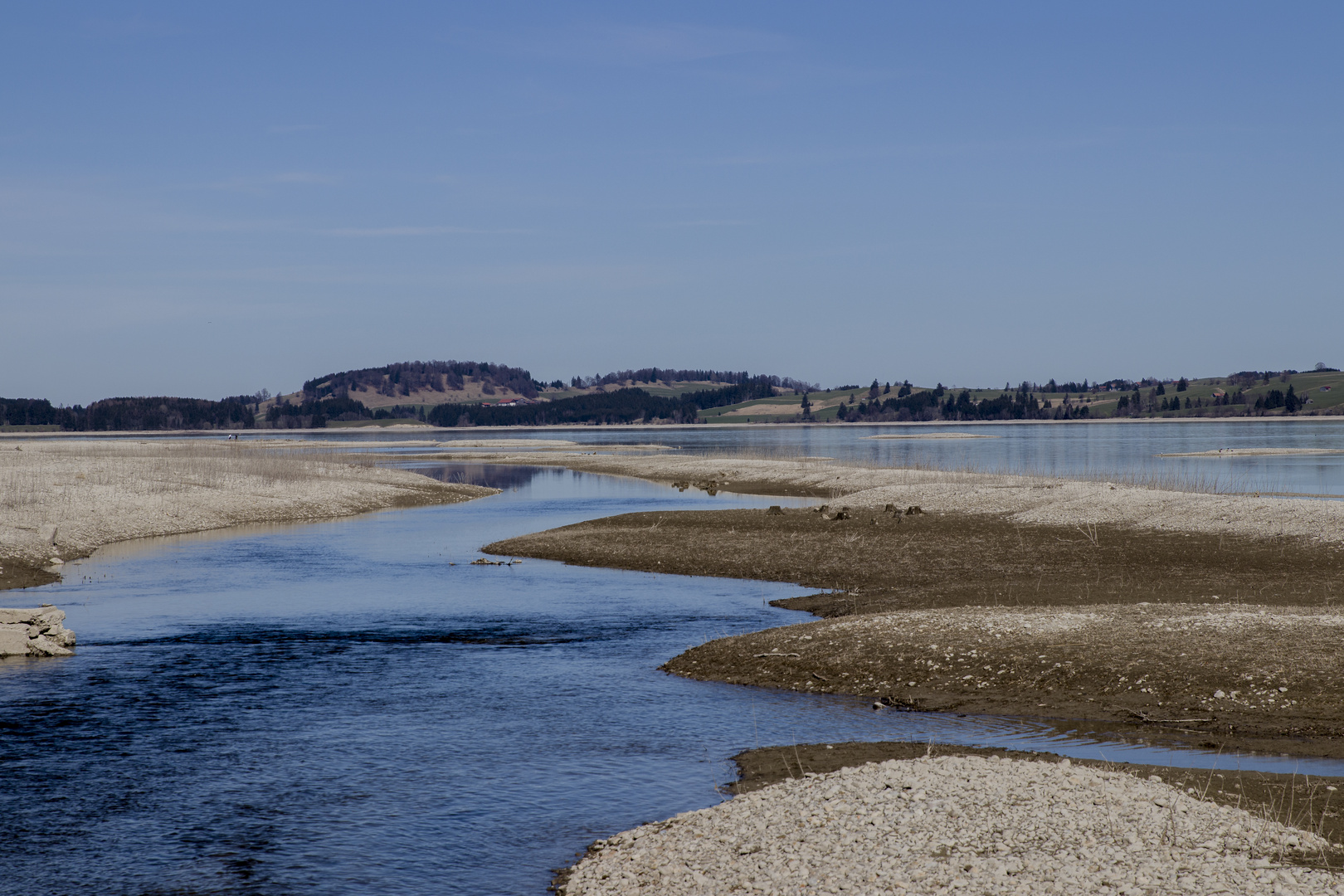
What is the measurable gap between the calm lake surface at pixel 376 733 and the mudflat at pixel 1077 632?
1318 millimetres

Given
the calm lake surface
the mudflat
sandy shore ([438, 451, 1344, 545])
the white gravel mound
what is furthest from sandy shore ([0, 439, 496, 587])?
the white gravel mound

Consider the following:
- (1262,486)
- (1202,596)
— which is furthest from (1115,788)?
(1262,486)

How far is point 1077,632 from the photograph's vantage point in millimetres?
21766

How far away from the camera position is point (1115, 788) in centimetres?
1304

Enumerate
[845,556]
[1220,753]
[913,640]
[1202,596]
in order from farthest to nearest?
[845,556], [1202,596], [913,640], [1220,753]

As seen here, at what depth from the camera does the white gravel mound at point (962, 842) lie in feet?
35.0

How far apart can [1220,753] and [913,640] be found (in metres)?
6.98

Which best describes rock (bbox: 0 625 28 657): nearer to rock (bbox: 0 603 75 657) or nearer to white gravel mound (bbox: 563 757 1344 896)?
rock (bbox: 0 603 75 657)

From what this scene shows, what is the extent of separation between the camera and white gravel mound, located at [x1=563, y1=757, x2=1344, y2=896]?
1066cm

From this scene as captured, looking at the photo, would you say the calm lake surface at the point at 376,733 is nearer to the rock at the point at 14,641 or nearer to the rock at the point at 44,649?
the rock at the point at 44,649

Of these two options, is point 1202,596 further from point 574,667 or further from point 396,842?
point 396,842

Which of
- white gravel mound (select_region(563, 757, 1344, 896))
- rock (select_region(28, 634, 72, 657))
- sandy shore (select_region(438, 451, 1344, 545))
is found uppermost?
sandy shore (select_region(438, 451, 1344, 545))

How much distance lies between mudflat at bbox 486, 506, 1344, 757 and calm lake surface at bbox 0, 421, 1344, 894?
132cm

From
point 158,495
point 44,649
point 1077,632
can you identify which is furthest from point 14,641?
point 158,495
